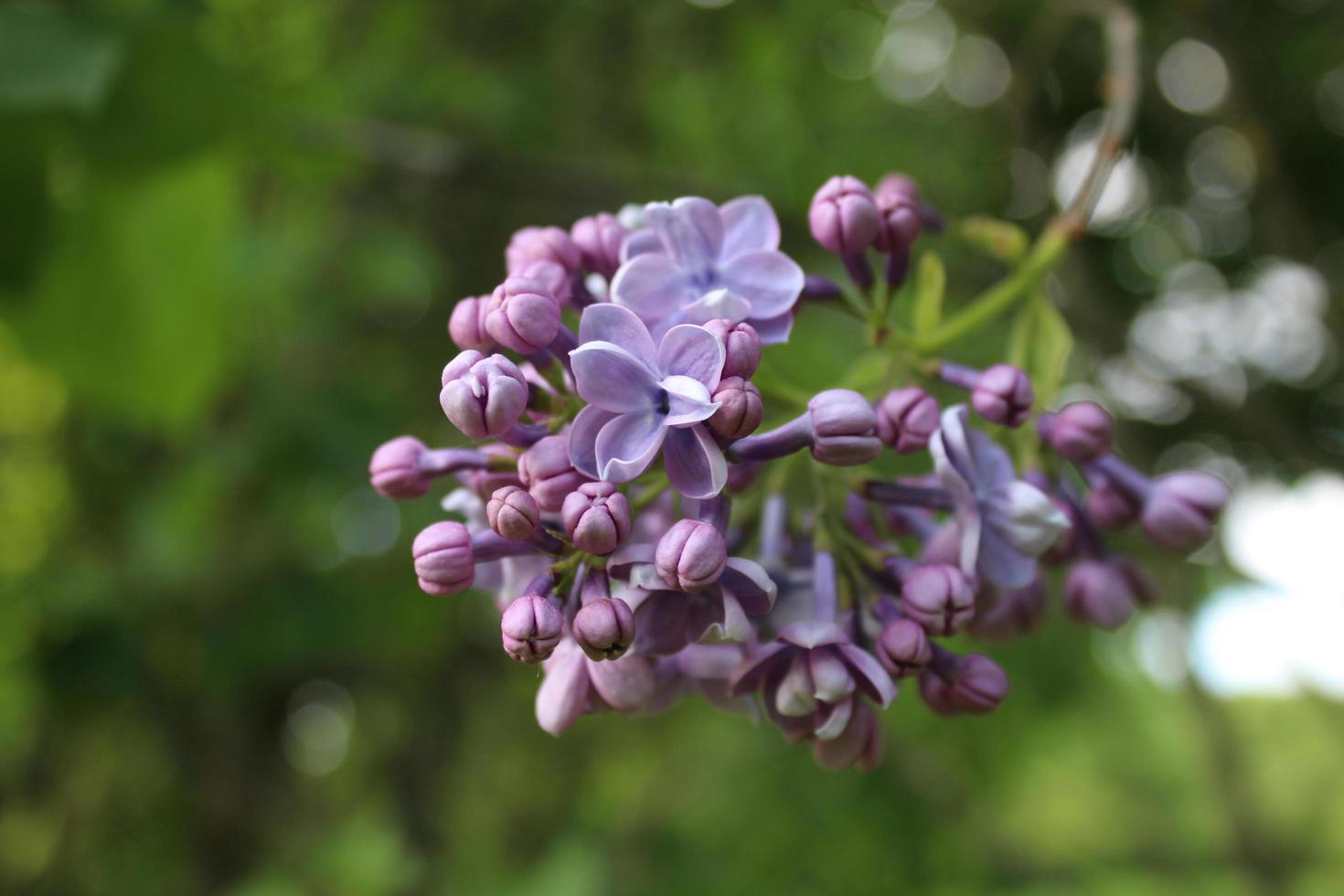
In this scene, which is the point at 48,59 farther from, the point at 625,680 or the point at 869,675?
the point at 869,675

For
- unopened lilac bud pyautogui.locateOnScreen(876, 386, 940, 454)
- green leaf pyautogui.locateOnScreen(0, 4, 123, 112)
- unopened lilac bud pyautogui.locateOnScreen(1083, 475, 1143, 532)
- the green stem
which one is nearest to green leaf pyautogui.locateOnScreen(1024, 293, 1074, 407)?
the green stem

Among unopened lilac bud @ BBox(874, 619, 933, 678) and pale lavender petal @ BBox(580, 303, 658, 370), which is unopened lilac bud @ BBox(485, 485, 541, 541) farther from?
unopened lilac bud @ BBox(874, 619, 933, 678)

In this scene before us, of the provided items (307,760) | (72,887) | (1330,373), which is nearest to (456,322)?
(1330,373)

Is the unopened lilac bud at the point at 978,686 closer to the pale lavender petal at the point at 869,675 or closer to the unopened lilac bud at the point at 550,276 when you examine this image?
the pale lavender petal at the point at 869,675

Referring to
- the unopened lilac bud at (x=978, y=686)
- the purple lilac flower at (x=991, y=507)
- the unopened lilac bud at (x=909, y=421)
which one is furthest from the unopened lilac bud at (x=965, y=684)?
the unopened lilac bud at (x=909, y=421)

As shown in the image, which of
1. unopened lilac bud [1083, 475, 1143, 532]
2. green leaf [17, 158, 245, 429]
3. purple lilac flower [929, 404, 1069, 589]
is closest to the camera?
purple lilac flower [929, 404, 1069, 589]

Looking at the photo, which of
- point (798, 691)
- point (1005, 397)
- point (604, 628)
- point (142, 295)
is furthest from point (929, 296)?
point (142, 295)
